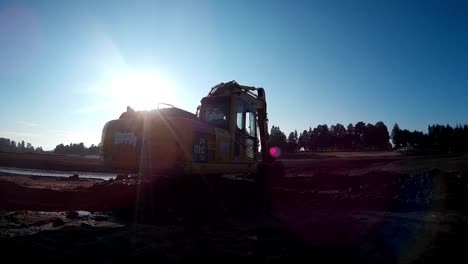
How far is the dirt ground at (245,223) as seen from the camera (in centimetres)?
610

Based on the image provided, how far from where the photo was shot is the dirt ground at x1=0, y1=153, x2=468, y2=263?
610 cm

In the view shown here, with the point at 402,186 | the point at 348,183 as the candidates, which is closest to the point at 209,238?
the point at 402,186

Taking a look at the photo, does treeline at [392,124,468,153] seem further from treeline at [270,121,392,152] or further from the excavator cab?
the excavator cab

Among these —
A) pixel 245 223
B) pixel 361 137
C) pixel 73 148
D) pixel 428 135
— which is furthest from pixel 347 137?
pixel 245 223

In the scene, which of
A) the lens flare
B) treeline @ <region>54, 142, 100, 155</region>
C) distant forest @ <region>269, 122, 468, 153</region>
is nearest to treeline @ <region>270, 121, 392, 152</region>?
distant forest @ <region>269, 122, 468, 153</region>

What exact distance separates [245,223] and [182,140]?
2833 millimetres

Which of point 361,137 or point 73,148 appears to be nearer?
point 361,137

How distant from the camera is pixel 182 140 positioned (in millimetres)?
9898

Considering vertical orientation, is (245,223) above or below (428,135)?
below

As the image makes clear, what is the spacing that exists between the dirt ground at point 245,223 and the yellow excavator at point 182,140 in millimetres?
1065

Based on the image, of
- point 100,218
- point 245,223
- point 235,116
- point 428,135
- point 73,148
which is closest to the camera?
point 245,223

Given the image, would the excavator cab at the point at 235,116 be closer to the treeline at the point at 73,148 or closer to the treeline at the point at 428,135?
the treeline at the point at 428,135

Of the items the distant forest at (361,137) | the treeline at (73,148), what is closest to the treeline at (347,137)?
the distant forest at (361,137)

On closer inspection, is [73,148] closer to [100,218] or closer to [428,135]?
[428,135]
